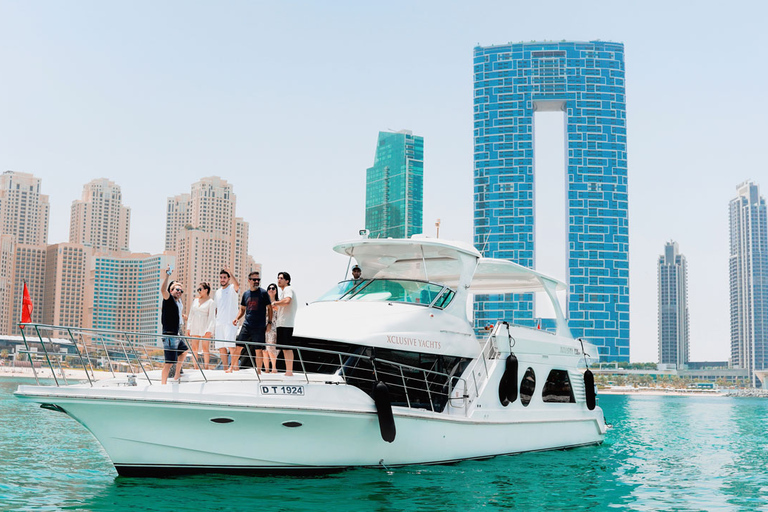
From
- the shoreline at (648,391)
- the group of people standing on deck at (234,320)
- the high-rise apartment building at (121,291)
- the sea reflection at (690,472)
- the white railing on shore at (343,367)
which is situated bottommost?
the shoreline at (648,391)

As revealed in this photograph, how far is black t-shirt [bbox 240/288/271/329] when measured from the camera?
9.84m

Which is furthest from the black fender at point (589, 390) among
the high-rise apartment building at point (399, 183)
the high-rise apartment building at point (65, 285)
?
the high-rise apartment building at point (65, 285)

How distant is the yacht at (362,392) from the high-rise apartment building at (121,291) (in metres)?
134

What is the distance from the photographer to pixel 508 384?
11766 millimetres

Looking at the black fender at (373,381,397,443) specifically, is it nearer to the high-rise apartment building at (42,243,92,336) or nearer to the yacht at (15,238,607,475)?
the yacht at (15,238,607,475)

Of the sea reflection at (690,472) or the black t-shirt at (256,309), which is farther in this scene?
the black t-shirt at (256,309)

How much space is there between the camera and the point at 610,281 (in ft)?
398

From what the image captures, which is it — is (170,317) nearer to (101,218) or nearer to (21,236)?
(21,236)

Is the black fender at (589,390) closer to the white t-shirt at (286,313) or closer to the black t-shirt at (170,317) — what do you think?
the white t-shirt at (286,313)

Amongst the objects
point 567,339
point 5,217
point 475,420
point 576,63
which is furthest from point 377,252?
point 5,217

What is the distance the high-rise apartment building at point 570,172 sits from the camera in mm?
121062

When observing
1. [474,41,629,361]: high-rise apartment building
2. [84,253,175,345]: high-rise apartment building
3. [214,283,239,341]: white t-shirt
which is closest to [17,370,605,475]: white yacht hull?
[214,283,239,341]: white t-shirt

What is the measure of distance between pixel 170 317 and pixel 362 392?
2690 mm

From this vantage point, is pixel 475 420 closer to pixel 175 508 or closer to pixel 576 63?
pixel 175 508
